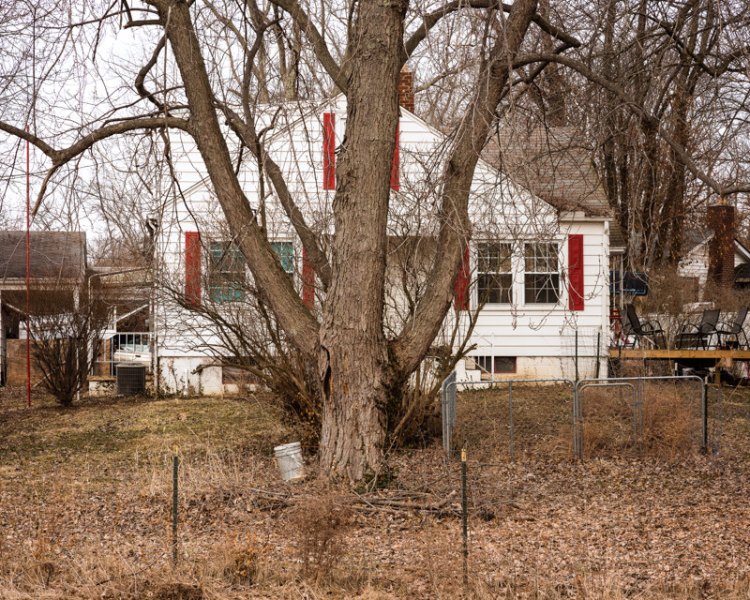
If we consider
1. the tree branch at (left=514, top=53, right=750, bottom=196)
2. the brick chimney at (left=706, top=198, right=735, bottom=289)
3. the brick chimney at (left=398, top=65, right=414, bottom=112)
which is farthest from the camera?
the brick chimney at (left=706, top=198, right=735, bottom=289)

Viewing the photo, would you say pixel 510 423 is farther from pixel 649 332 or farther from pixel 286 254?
pixel 649 332

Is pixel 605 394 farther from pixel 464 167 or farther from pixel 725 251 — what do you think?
pixel 725 251

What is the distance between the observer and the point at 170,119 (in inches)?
395

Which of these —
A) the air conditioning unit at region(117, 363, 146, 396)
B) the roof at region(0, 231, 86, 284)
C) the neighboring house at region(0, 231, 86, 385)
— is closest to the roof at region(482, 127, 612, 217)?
the air conditioning unit at region(117, 363, 146, 396)

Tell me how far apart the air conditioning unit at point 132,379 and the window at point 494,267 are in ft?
23.9

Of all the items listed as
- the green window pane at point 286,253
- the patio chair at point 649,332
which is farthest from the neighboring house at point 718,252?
the green window pane at point 286,253

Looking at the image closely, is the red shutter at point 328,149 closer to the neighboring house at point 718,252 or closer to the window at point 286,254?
the window at point 286,254

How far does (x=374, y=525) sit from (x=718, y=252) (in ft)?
59.7

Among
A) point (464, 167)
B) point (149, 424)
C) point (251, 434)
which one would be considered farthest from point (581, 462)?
point (149, 424)

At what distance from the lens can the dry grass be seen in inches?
246

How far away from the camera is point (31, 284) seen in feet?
65.2

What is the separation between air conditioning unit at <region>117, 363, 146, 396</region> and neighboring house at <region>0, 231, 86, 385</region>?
A: 76.8 inches

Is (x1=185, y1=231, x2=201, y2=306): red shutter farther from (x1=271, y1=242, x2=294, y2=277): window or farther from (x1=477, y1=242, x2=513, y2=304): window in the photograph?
(x1=477, y1=242, x2=513, y2=304): window

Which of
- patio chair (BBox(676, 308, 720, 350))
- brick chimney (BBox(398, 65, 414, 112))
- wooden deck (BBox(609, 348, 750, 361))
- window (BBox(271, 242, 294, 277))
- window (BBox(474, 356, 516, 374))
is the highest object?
brick chimney (BBox(398, 65, 414, 112))
